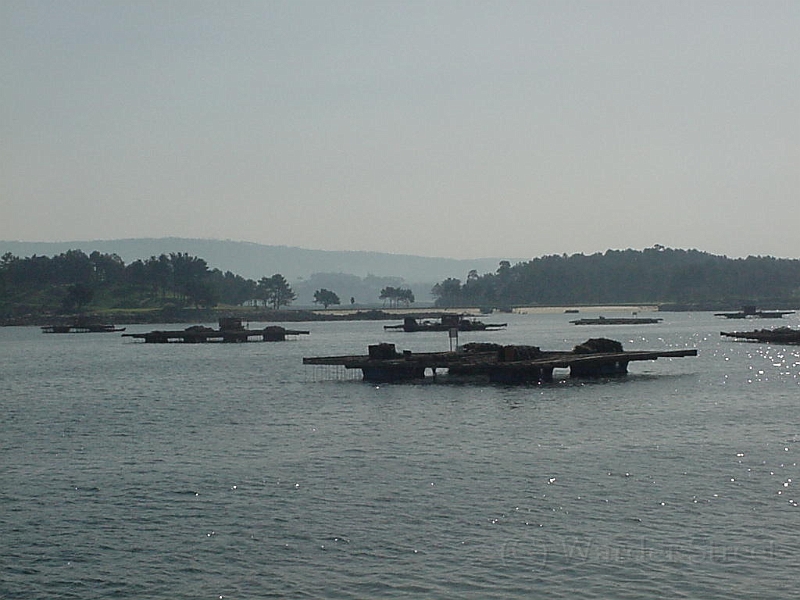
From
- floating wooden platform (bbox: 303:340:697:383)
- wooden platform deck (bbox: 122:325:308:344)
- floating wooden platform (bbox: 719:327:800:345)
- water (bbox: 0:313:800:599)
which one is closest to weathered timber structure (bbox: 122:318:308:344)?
wooden platform deck (bbox: 122:325:308:344)

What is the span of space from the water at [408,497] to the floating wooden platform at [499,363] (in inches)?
284

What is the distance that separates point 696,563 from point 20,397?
64.9 metres

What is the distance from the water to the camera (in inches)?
1020

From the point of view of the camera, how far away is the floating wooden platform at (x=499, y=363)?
259 ft

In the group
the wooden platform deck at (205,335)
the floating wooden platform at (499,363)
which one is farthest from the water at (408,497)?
the wooden platform deck at (205,335)

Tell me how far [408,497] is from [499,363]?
4456 cm

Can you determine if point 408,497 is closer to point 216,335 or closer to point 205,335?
point 205,335

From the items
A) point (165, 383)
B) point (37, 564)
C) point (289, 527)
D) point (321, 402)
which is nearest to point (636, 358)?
point (321, 402)

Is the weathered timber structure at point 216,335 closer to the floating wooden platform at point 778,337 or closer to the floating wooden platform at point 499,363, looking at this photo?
the floating wooden platform at point 778,337

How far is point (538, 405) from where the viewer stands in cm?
6353

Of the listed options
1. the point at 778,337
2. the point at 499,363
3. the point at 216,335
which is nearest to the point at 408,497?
the point at 499,363

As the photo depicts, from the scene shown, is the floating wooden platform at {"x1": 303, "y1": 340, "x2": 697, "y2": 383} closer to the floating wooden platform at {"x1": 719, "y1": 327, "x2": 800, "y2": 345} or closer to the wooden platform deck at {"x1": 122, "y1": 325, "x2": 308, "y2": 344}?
the floating wooden platform at {"x1": 719, "y1": 327, "x2": 800, "y2": 345}

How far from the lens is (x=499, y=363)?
259ft

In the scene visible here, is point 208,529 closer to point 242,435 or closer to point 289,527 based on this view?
point 289,527
